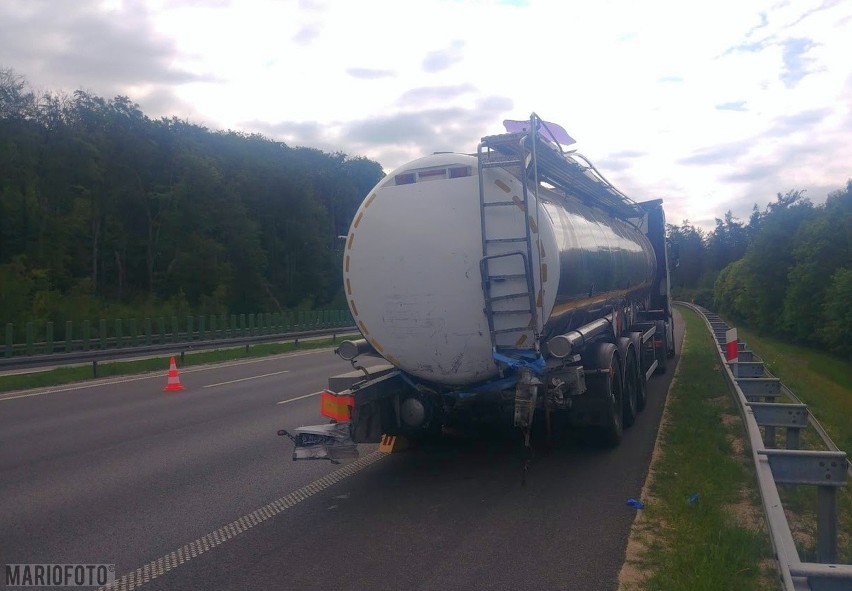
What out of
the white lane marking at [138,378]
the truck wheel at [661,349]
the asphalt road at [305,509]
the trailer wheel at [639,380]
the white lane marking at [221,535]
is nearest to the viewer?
the white lane marking at [221,535]

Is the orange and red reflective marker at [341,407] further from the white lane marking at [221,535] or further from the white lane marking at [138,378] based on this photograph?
the white lane marking at [138,378]

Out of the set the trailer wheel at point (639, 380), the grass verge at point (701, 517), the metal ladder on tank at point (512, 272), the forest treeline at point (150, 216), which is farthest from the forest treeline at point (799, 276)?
the forest treeline at point (150, 216)

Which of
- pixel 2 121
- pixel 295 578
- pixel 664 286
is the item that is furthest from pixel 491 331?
pixel 2 121

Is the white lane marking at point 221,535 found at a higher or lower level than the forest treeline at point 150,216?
lower

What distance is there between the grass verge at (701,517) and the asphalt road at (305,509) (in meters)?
0.24

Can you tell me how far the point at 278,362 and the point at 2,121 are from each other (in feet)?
122

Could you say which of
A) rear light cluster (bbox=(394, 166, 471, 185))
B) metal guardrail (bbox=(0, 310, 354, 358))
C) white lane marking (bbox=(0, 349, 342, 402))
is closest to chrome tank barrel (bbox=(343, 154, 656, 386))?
rear light cluster (bbox=(394, 166, 471, 185))

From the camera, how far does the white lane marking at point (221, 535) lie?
5.23 meters

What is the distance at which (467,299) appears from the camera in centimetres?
726

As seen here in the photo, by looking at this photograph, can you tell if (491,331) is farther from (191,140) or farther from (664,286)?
(191,140)

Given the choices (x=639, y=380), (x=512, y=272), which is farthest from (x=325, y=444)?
(x=639, y=380)

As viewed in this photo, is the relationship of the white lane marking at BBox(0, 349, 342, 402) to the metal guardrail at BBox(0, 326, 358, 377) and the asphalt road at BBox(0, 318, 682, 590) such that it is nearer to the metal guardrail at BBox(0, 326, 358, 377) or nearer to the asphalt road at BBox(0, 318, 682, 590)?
the metal guardrail at BBox(0, 326, 358, 377)

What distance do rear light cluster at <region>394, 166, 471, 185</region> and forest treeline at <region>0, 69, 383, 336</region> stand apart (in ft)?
111

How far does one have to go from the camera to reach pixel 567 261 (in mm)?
7637
